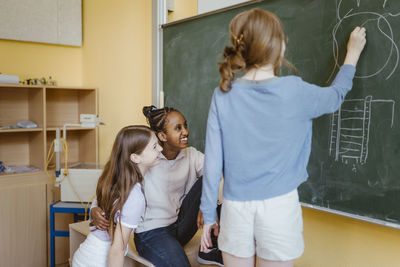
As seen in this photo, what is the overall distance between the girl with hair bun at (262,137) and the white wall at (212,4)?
101 centimetres

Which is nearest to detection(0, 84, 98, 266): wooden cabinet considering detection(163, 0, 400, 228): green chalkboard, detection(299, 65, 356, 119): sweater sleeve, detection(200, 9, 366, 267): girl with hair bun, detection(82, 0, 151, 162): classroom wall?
detection(82, 0, 151, 162): classroom wall

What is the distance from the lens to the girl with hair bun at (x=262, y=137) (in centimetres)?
118

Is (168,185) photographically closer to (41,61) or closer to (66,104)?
(66,104)

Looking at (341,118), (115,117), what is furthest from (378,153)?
(115,117)

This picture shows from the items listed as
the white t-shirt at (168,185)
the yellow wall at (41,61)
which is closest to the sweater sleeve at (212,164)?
the white t-shirt at (168,185)

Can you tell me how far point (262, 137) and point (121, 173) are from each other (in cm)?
78

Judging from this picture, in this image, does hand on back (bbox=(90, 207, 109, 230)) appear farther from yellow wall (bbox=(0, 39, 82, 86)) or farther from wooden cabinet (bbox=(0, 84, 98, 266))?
yellow wall (bbox=(0, 39, 82, 86))

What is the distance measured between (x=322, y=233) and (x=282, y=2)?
3.94ft

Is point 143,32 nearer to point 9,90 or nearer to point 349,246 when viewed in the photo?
point 9,90

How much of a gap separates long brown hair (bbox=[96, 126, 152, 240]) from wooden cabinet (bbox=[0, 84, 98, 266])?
166 centimetres

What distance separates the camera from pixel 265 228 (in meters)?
1.20

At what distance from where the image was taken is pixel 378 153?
1.51 m

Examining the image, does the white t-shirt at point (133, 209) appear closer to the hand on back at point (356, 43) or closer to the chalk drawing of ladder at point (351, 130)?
the chalk drawing of ladder at point (351, 130)

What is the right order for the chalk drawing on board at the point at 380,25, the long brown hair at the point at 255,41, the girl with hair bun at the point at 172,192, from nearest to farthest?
the long brown hair at the point at 255,41, the chalk drawing on board at the point at 380,25, the girl with hair bun at the point at 172,192
